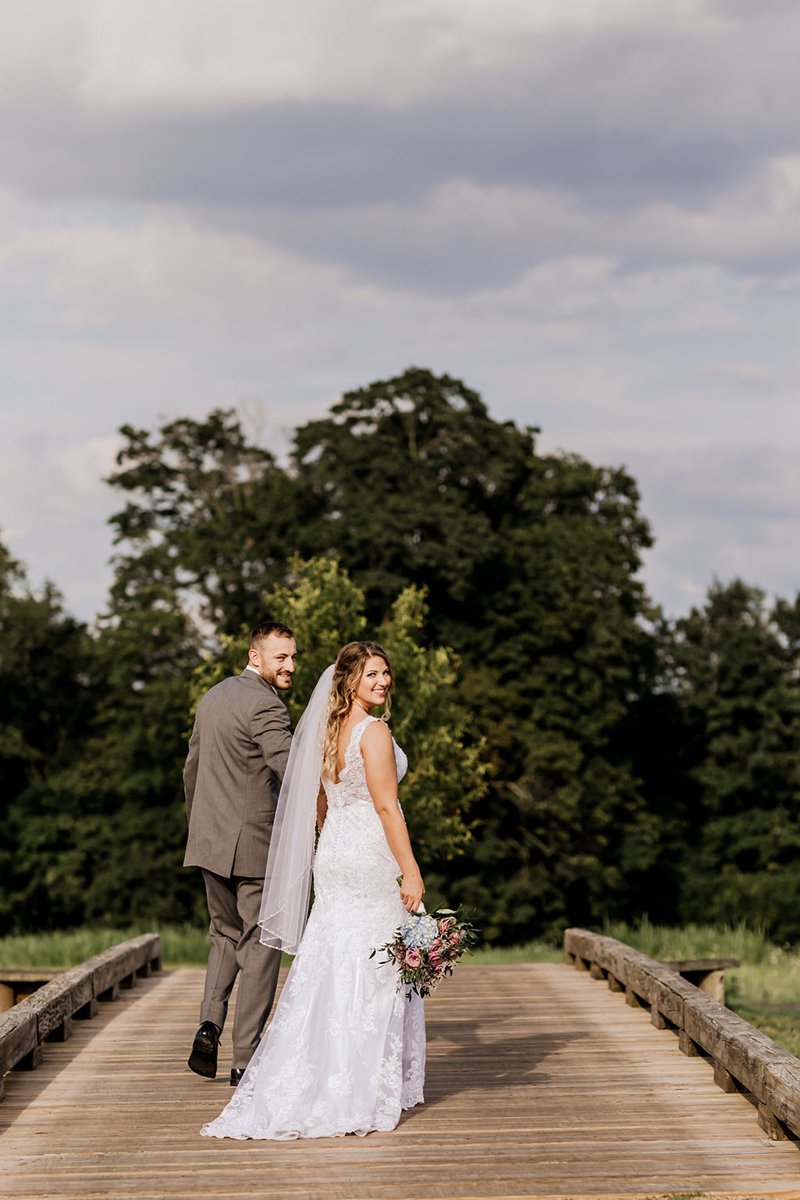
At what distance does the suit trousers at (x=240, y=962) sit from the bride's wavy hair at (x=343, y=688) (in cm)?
89

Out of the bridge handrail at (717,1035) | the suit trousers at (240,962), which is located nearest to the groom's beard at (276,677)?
the suit trousers at (240,962)

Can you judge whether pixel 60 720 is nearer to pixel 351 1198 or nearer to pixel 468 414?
pixel 468 414

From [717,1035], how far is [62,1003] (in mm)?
3580

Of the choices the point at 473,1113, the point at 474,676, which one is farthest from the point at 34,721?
the point at 473,1113

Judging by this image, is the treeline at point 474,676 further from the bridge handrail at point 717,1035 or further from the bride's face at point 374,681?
the bride's face at point 374,681

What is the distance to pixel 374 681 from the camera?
6.69m

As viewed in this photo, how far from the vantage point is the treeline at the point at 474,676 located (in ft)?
107

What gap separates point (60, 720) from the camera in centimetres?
4269

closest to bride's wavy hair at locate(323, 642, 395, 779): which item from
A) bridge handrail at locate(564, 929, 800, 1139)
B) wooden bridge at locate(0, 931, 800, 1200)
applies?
wooden bridge at locate(0, 931, 800, 1200)

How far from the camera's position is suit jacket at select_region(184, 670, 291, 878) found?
23.9 feet

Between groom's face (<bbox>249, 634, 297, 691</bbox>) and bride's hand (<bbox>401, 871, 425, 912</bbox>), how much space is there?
1232 mm

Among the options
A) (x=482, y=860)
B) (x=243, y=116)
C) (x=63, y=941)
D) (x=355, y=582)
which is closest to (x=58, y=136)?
(x=243, y=116)

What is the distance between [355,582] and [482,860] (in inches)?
241

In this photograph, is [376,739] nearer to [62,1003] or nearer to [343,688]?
[343,688]
